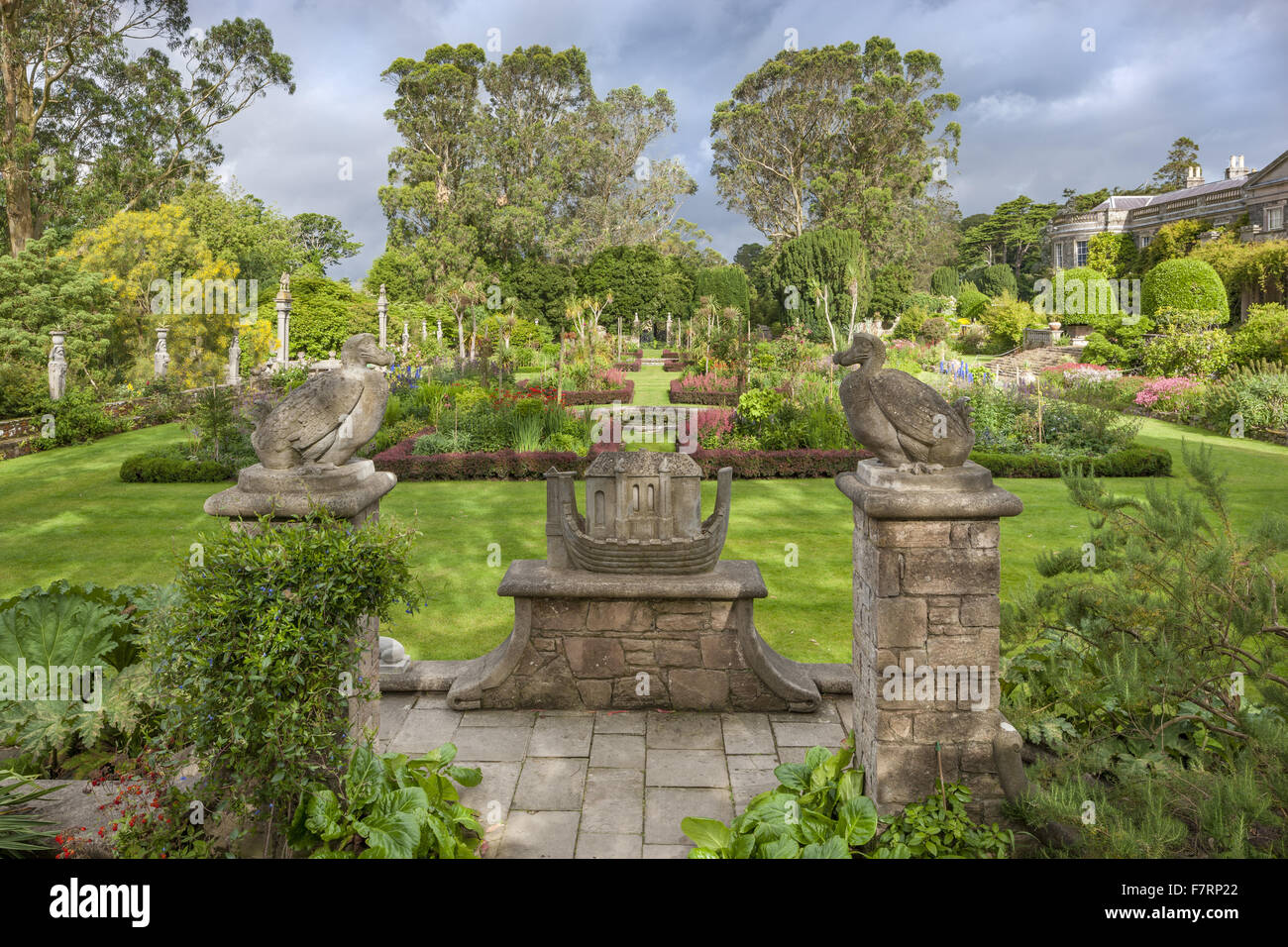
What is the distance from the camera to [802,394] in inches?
584

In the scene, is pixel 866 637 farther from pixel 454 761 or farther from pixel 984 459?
pixel 984 459

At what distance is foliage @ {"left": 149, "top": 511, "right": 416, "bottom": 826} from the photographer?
9.53ft

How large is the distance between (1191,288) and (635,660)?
85.4 ft

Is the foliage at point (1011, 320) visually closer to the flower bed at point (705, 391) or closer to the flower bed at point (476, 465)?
the flower bed at point (705, 391)

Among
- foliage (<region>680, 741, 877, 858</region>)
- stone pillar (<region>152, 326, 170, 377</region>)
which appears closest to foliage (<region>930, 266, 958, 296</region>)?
stone pillar (<region>152, 326, 170, 377</region>)

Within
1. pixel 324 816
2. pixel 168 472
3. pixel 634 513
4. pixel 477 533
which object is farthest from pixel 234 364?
pixel 324 816

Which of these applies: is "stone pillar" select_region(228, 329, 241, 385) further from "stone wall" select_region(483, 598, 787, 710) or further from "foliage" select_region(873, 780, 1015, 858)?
"foliage" select_region(873, 780, 1015, 858)

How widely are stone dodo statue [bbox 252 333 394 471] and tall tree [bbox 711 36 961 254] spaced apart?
35953 mm

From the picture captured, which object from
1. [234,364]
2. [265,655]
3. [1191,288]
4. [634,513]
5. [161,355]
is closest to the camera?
[265,655]

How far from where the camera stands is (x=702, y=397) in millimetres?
19281

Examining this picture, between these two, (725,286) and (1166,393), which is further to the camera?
(725,286)

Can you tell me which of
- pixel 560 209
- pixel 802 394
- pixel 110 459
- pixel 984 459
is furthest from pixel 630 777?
pixel 560 209

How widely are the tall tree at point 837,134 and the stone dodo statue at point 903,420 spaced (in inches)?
1394

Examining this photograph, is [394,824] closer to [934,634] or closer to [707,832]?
[707,832]
